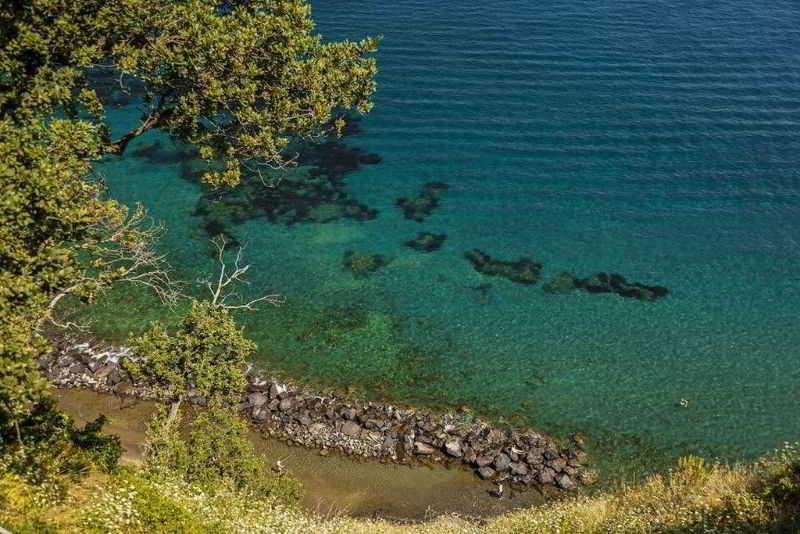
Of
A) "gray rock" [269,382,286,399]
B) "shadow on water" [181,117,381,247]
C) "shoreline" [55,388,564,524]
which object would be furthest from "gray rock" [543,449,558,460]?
"shadow on water" [181,117,381,247]

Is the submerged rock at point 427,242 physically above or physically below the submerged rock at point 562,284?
above

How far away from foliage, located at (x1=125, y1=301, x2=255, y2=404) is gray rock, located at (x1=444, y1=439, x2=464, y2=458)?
12.4m

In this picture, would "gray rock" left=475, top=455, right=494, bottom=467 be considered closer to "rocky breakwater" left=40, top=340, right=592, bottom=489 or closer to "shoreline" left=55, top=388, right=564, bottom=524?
"rocky breakwater" left=40, top=340, right=592, bottom=489

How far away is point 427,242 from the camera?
47.9 m

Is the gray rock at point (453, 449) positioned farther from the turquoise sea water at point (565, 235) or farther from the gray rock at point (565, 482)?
the gray rock at point (565, 482)

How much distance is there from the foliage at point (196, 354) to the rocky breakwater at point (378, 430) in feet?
26.3

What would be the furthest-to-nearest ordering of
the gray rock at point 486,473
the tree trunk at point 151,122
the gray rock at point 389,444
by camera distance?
the gray rock at point 389,444
the gray rock at point 486,473
the tree trunk at point 151,122

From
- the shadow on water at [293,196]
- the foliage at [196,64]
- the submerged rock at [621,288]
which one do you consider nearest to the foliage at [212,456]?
the foliage at [196,64]

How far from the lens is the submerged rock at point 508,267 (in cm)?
4507

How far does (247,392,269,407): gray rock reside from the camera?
115ft

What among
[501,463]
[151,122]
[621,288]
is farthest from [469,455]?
[151,122]

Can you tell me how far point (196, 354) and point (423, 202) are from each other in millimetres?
29992

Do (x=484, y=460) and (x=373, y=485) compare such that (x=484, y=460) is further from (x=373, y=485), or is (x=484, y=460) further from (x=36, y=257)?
(x=36, y=257)

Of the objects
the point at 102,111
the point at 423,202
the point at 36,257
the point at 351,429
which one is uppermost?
the point at 102,111
